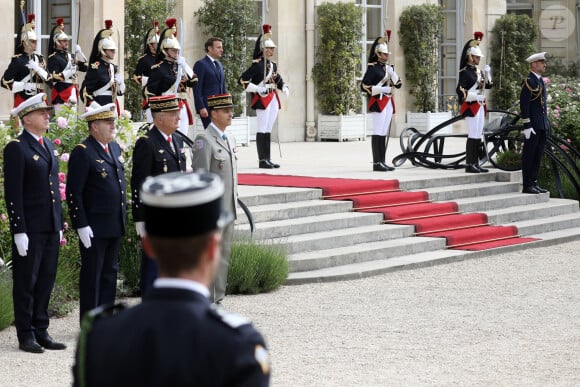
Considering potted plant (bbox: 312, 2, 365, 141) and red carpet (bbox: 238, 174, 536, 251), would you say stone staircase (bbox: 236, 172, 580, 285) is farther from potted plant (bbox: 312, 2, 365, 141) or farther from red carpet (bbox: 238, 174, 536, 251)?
potted plant (bbox: 312, 2, 365, 141)

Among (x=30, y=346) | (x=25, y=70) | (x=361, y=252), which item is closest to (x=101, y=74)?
(x=25, y=70)

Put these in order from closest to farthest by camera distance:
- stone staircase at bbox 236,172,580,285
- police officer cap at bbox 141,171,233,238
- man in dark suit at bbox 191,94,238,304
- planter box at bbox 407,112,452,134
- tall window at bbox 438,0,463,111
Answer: police officer cap at bbox 141,171,233,238
man in dark suit at bbox 191,94,238,304
stone staircase at bbox 236,172,580,285
planter box at bbox 407,112,452,134
tall window at bbox 438,0,463,111

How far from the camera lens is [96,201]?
6.98 metres

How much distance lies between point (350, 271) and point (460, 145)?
11.2m

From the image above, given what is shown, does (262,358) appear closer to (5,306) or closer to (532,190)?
(5,306)

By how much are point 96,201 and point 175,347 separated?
16.0ft

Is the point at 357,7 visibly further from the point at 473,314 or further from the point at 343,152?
the point at 473,314

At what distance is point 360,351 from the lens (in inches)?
282

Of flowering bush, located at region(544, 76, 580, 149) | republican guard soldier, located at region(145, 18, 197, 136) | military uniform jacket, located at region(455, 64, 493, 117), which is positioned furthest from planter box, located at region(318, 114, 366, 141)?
republican guard soldier, located at region(145, 18, 197, 136)

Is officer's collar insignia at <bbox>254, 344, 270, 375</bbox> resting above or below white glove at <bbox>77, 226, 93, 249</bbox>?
above

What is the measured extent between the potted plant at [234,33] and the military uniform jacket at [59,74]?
381cm

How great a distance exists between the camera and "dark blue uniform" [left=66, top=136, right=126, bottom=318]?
6898 mm

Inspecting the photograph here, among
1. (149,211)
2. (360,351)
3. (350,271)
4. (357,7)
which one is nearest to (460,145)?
(357,7)

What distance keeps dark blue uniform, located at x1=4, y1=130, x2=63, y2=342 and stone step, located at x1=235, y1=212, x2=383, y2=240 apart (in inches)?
123
